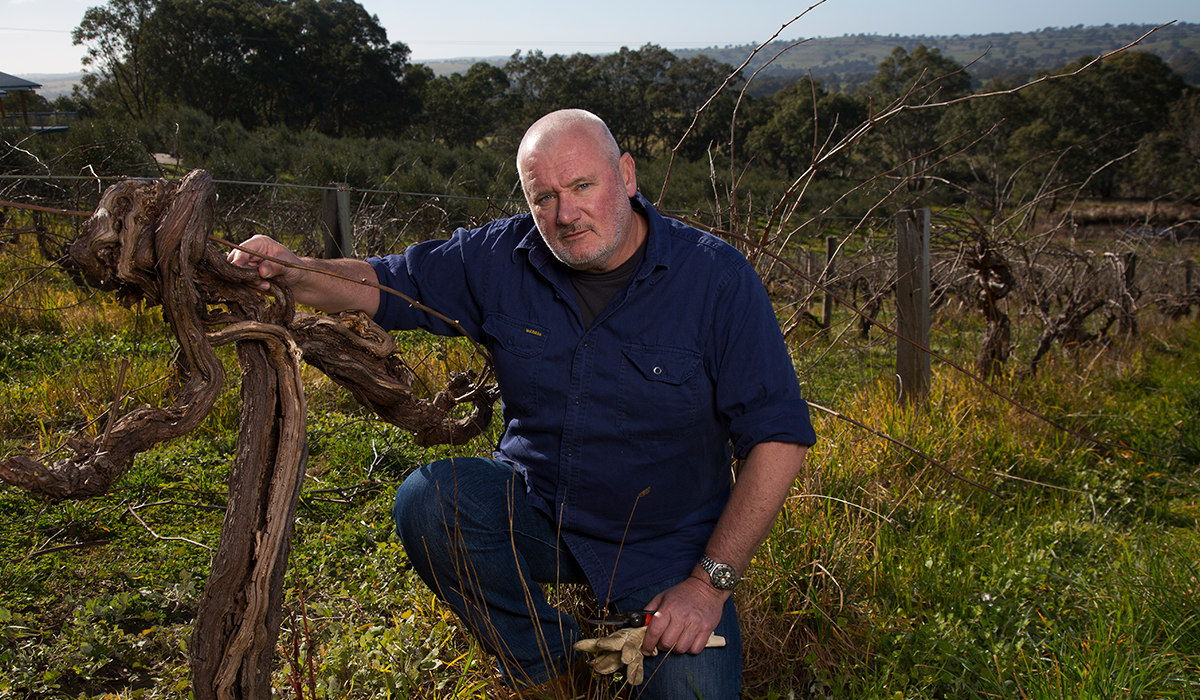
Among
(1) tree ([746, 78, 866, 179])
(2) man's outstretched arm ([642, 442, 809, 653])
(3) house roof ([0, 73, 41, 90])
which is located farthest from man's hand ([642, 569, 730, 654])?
(1) tree ([746, 78, 866, 179])

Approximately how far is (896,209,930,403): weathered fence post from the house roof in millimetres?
27890

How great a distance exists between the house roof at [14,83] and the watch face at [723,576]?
29.1 metres

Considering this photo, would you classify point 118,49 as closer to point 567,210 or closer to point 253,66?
point 253,66

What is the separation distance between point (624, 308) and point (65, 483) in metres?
1.30

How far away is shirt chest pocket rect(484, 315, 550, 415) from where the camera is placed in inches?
82.1

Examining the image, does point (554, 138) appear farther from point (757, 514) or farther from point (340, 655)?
point (340, 655)

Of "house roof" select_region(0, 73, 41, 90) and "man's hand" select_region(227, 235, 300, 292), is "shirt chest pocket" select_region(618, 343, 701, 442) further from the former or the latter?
"house roof" select_region(0, 73, 41, 90)

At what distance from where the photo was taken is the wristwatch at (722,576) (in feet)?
6.19

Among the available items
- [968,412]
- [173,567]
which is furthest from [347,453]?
[968,412]

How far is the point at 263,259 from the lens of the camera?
1.70 m

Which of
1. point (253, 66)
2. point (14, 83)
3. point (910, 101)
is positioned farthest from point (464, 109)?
point (910, 101)

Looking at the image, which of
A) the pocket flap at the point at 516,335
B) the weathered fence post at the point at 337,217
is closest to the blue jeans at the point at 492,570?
the pocket flap at the point at 516,335

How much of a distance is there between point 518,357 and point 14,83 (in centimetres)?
3129

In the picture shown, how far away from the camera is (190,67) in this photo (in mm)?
37938
